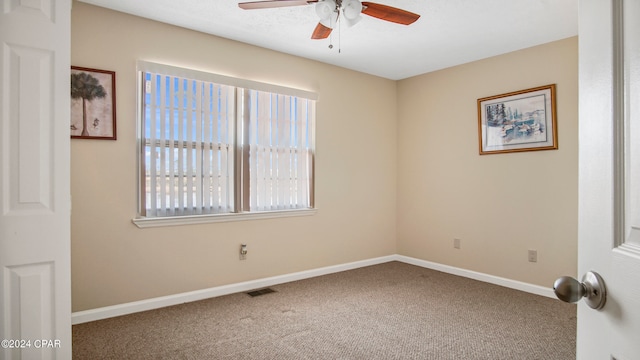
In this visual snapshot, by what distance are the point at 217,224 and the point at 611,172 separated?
348 centimetres

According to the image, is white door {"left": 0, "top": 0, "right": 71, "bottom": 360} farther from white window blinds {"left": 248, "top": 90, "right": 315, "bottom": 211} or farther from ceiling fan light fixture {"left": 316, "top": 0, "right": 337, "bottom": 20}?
white window blinds {"left": 248, "top": 90, "right": 315, "bottom": 211}

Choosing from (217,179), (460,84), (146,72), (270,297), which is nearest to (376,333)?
(270,297)

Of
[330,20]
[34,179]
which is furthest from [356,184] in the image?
[34,179]

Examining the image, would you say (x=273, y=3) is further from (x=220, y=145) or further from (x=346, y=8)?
(x=220, y=145)

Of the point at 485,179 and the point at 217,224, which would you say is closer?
the point at 217,224

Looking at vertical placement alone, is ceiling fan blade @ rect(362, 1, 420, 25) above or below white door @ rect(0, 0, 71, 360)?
above

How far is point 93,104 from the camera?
10.1 feet

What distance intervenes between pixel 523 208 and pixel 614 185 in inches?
149

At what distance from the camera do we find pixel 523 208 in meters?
4.00

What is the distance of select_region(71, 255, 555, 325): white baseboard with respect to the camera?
3089 mm

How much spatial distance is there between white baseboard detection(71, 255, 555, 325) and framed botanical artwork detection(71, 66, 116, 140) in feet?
4.77

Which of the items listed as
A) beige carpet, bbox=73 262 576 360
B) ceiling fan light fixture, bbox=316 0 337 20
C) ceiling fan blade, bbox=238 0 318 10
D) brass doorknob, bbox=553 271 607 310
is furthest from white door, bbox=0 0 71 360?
brass doorknob, bbox=553 271 607 310

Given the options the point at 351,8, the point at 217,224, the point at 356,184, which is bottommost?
the point at 217,224

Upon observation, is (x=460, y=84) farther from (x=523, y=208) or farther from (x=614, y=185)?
(x=614, y=185)
